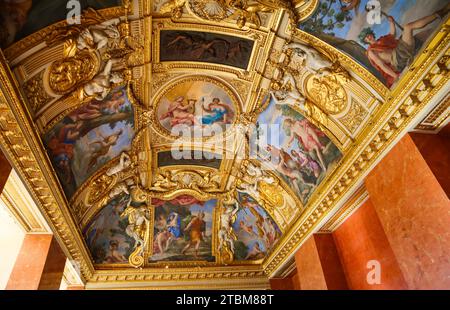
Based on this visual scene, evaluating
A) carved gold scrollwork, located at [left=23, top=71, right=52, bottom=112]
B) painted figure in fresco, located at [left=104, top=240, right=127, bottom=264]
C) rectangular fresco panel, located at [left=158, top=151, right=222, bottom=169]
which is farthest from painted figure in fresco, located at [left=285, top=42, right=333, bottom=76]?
painted figure in fresco, located at [left=104, top=240, right=127, bottom=264]

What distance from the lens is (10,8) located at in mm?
4949

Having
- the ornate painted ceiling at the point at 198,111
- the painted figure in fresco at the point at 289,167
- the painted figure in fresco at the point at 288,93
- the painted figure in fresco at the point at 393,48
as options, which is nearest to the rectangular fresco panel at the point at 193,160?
the ornate painted ceiling at the point at 198,111

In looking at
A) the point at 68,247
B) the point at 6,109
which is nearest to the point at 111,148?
the point at 68,247

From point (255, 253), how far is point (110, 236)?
21.4ft

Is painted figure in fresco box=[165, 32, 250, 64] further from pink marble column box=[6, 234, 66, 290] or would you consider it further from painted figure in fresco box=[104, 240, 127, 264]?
painted figure in fresco box=[104, 240, 127, 264]

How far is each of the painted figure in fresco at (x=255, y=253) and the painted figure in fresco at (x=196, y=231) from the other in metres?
2.36

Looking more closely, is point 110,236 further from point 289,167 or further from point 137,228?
point 289,167

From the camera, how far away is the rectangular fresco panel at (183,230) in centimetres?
1296

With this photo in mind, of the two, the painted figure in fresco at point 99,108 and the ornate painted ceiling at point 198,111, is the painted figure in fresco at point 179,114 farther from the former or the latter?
the painted figure in fresco at point 99,108

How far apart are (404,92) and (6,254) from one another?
11392 mm

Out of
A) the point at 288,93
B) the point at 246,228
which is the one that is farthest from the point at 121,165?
the point at 246,228

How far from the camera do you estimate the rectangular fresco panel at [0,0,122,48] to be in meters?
4.96

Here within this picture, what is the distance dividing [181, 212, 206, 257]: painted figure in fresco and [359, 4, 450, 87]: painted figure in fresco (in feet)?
30.9

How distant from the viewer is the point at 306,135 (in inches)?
348
